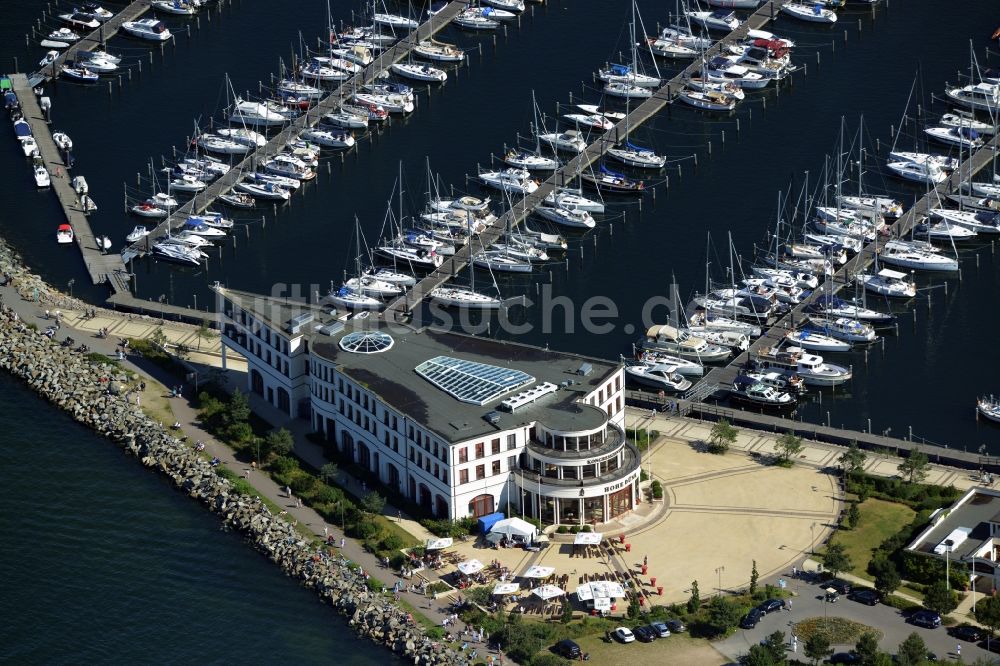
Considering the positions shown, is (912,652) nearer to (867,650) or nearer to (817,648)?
(867,650)

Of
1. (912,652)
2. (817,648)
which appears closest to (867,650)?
(912,652)

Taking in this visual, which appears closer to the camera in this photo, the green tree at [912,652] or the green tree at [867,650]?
the green tree at [912,652]

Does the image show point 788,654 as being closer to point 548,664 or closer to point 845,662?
point 845,662

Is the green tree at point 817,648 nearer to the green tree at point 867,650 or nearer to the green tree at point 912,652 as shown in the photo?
the green tree at point 867,650

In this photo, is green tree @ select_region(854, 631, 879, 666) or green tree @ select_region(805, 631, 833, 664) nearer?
green tree @ select_region(854, 631, 879, 666)

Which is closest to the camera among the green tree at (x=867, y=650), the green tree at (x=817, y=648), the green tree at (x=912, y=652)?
the green tree at (x=912, y=652)

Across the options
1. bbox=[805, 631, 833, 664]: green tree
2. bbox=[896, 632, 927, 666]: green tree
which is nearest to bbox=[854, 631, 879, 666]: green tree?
A: bbox=[896, 632, 927, 666]: green tree

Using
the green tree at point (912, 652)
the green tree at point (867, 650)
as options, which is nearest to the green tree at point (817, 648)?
the green tree at point (867, 650)

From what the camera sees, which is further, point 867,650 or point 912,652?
point 867,650

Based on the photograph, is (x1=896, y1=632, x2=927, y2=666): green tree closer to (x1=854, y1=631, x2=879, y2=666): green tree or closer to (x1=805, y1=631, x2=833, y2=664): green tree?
(x1=854, y1=631, x2=879, y2=666): green tree

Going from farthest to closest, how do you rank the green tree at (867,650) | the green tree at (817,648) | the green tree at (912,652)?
the green tree at (817,648) → the green tree at (867,650) → the green tree at (912,652)
